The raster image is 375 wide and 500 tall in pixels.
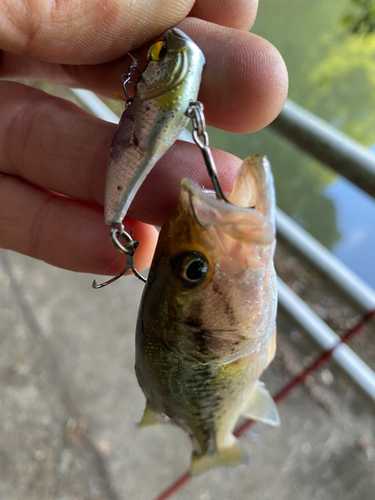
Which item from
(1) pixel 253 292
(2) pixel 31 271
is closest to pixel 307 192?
(2) pixel 31 271

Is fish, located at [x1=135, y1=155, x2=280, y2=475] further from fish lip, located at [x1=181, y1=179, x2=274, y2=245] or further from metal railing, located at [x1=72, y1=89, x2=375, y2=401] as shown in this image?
metal railing, located at [x1=72, y1=89, x2=375, y2=401]

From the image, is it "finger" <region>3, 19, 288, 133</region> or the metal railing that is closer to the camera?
"finger" <region>3, 19, 288, 133</region>

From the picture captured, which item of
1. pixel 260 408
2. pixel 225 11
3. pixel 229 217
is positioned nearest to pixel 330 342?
pixel 260 408

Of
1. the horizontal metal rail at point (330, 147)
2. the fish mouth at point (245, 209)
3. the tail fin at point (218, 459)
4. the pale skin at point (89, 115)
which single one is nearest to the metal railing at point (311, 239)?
the horizontal metal rail at point (330, 147)

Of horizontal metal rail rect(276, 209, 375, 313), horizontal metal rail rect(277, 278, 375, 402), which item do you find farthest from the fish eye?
horizontal metal rail rect(277, 278, 375, 402)

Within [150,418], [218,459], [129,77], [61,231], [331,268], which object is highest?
[129,77]

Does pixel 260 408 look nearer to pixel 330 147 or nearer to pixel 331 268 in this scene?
pixel 331 268
